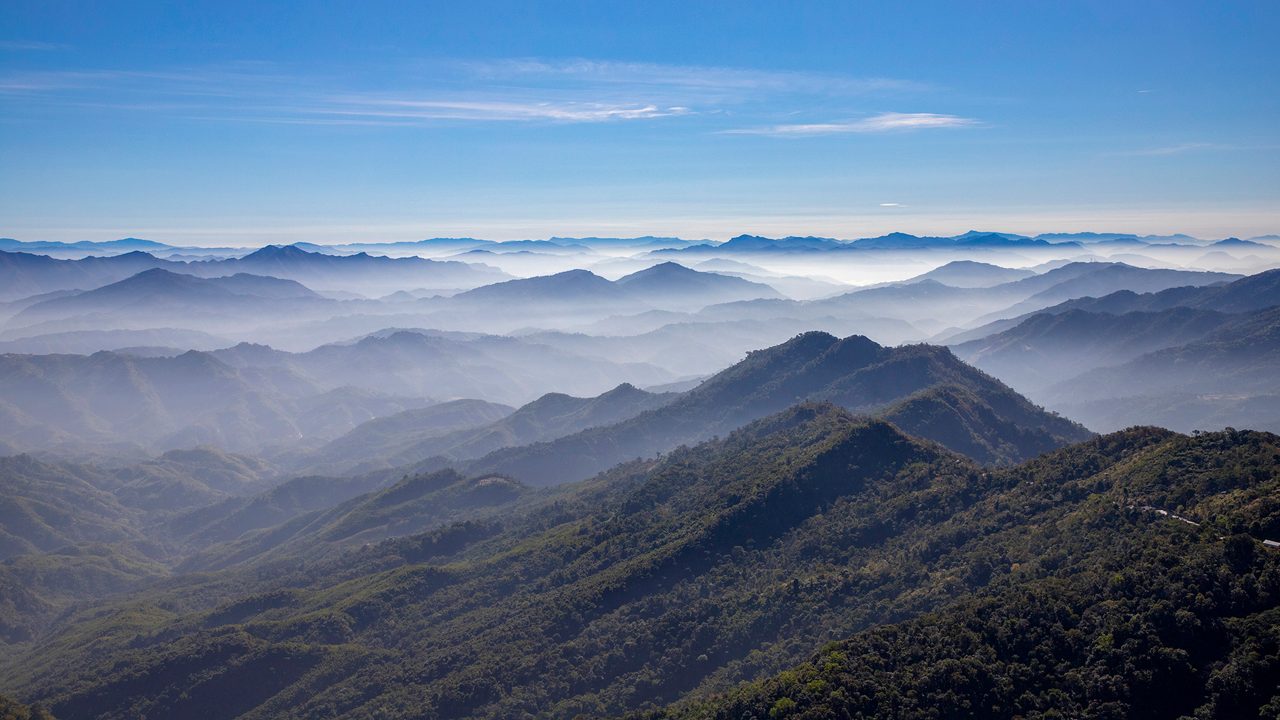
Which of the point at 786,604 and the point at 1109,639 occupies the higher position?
the point at 1109,639

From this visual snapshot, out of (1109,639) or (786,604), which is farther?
(786,604)

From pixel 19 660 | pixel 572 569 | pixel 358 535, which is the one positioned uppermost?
pixel 572 569

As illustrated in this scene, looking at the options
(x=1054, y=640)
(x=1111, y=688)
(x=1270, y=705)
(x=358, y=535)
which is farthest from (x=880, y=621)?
(x=358, y=535)

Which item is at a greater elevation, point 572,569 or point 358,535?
point 572,569

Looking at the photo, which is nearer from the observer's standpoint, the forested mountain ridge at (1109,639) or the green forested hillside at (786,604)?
the forested mountain ridge at (1109,639)

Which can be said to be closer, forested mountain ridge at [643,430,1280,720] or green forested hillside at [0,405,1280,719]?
forested mountain ridge at [643,430,1280,720]

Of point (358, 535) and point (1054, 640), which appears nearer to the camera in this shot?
point (1054, 640)

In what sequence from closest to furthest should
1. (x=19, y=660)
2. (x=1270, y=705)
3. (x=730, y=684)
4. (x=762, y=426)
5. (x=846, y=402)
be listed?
(x=1270, y=705) < (x=730, y=684) < (x=19, y=660) < (x=762, y=426) < (x=846, y=402)

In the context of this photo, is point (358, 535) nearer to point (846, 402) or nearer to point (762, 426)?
point (762, 426)
